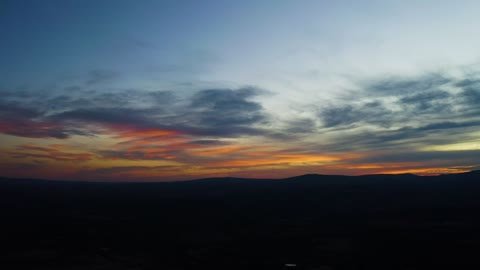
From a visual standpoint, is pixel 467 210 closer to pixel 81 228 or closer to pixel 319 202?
pixel 319 202

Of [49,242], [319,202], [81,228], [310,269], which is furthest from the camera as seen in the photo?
[319,202]

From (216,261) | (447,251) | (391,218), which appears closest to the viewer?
(216,261)

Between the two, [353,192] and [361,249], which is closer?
[361,249]

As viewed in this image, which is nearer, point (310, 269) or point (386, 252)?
point (310, 269)

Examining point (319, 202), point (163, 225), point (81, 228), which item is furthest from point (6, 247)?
point (319, 202)

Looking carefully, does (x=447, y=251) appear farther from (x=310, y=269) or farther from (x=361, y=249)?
(x=310, y=269)

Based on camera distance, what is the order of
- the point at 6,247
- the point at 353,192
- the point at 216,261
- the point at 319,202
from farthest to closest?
1. the point at 353,192
2. the point at 319,202
3. the point at 6,247
4. the point at 216,261

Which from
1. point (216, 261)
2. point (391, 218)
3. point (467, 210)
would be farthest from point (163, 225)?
point (467, 210)

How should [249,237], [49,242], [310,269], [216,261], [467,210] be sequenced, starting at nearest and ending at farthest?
[310,269]
[216,261]
[49,242]
[249,237]
[467,210]

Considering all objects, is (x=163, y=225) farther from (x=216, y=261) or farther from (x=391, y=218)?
(x=391, y=218)
